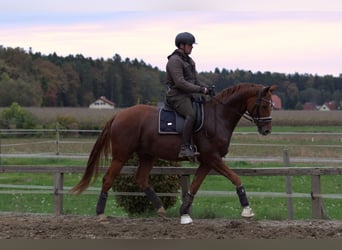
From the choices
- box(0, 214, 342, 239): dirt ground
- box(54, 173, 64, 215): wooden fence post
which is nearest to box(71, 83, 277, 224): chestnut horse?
box(0, 214, 342, 239): dirt ground

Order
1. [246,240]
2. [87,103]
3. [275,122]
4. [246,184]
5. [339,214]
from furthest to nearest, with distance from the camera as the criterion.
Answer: [87,103]
[275,122]
[246,184]
[339,214]
[246,240]

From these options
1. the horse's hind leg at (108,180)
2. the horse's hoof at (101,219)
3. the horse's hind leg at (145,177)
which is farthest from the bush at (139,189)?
the horse's hoof at (101,219)

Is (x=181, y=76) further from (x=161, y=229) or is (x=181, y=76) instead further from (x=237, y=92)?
(x=161, y=229)

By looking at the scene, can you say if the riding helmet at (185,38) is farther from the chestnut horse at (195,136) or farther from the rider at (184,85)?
the chestnut horse at (195,136)

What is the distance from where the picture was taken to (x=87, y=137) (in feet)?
88.3

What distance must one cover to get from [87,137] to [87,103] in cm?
4140

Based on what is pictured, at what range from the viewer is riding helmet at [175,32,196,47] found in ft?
23.8

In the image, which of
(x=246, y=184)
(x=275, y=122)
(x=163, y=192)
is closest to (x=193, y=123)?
(x=163, y=192)

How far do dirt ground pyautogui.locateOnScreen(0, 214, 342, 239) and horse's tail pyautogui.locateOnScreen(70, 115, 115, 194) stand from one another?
0.51 m

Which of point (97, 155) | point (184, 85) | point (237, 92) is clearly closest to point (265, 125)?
point (237, 92)

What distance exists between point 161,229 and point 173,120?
4.83 ft

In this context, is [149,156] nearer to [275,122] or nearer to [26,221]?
[26,221]

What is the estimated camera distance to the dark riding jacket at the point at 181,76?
713cm

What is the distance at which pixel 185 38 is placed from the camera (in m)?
7.24
